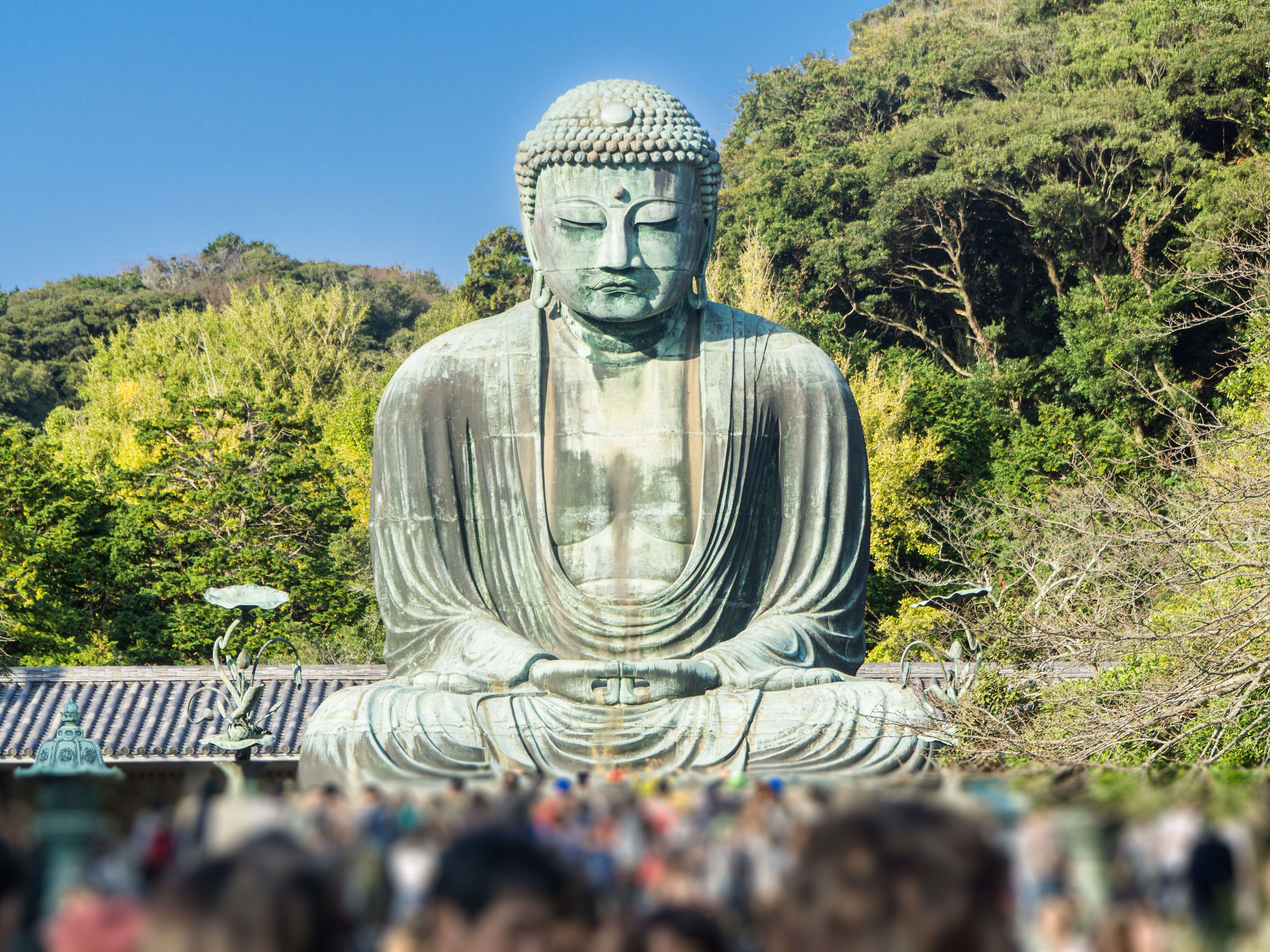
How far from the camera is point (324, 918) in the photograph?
82.7 inches

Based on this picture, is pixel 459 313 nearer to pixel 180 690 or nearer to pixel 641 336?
pixel 180 690

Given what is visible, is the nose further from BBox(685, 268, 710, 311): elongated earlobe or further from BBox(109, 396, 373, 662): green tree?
BBox(109, 396, 373, 662): green tree

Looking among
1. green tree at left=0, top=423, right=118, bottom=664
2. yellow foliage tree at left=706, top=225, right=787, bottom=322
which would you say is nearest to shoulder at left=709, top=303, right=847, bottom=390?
green tree at left=0, top=423, right=118, bottom=664

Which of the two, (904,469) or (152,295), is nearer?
(904,469)

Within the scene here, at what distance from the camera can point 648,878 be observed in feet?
8.16

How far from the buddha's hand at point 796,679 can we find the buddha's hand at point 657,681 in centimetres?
27

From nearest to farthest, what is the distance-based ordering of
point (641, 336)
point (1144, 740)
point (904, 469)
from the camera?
1. point (641, 336)
2. point (1144, 740)
3. point (904, 469)

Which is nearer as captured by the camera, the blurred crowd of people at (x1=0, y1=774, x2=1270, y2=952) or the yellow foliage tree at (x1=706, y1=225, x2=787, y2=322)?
the blurred crowd of people at (x1=0, y1=774, x2=1270, y2=952)

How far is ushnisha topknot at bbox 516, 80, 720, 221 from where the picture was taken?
7.27 meters

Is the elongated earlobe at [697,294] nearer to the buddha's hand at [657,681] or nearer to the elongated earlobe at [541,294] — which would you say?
the elongated earlobe at [541,294]

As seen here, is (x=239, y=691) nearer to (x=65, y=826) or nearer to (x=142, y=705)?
(x=142, y=705)

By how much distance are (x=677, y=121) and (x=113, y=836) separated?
5558mm

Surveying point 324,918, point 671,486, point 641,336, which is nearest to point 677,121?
point 641,336

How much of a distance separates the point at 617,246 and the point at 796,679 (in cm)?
202
